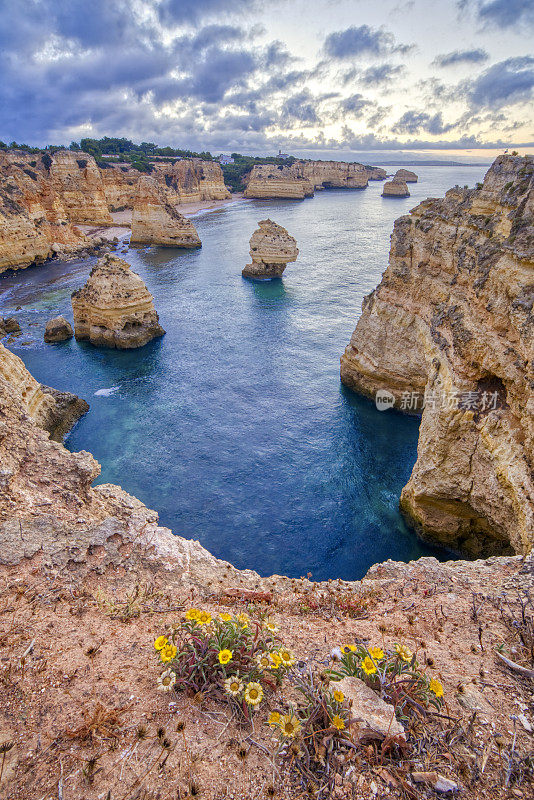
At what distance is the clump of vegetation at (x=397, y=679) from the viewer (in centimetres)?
420

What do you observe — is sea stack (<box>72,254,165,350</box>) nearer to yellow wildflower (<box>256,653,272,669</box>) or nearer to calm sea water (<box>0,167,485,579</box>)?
calm sea water (<box>0,167,485,579</box>)

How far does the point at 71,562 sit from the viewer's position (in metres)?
7.35

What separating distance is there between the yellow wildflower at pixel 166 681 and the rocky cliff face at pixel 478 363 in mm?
8297

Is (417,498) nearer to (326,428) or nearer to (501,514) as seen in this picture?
(501,514)

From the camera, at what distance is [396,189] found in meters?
125

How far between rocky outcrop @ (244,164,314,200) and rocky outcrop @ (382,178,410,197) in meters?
28.2

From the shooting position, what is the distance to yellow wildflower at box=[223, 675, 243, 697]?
4148 mm

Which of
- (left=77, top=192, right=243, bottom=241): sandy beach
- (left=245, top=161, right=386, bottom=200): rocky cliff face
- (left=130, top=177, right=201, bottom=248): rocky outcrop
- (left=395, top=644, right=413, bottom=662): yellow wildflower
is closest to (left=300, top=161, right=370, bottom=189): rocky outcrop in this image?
(left=245, top=161, right=386, bottom=200): rocky cliff face

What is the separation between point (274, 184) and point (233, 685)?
13196 centimetres

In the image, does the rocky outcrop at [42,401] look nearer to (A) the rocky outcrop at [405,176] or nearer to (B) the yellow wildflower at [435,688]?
(B) the yellow wildflower at [435,688]

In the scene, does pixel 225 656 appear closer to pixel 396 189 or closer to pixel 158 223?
pixel 158 223

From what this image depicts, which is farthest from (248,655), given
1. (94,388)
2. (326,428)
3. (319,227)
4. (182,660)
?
(319,227)

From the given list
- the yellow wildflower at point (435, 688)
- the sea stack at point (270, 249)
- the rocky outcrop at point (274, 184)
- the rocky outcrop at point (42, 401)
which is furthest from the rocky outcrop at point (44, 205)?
the rocky outcrop at point (274, 184)

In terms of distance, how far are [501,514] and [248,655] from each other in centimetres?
949
